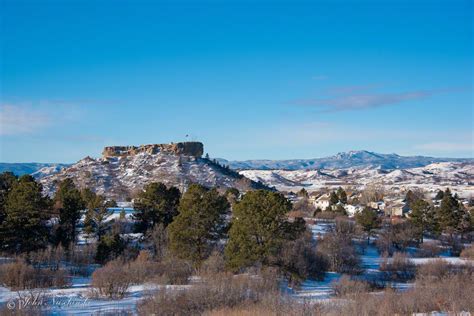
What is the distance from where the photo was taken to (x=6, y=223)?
2656cm

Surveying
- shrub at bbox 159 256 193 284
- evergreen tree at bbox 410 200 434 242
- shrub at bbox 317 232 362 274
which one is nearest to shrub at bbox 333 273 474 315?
shrub at bbox 159 256 193 284

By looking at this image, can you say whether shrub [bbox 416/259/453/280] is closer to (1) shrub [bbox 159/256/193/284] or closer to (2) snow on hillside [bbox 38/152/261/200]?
(1) shrub [bbox 159/256/193/284]

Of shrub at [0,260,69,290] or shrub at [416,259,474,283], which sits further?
shrub at [416,259,474,283]

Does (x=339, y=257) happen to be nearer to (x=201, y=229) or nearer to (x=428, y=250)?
(x=201, y=229)

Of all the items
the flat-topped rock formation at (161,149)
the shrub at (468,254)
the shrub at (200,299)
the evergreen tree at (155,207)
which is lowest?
the shrub at (468,254)

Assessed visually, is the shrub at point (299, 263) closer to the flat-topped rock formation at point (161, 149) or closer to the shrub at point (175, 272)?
the shrub at point (175, 272)

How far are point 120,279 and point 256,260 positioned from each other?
30.3 ft

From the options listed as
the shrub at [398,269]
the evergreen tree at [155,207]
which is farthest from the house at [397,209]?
the evergreen tree at [155,207]

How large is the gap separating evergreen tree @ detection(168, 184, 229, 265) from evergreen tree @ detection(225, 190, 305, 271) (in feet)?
6.31

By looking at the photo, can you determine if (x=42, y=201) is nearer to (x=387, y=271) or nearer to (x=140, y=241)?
(x=140, y=241)

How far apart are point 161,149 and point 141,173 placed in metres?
20.9

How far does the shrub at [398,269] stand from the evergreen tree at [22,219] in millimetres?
22505

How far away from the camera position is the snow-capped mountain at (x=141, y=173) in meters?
83.8

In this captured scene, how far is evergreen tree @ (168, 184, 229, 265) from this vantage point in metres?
25.9
